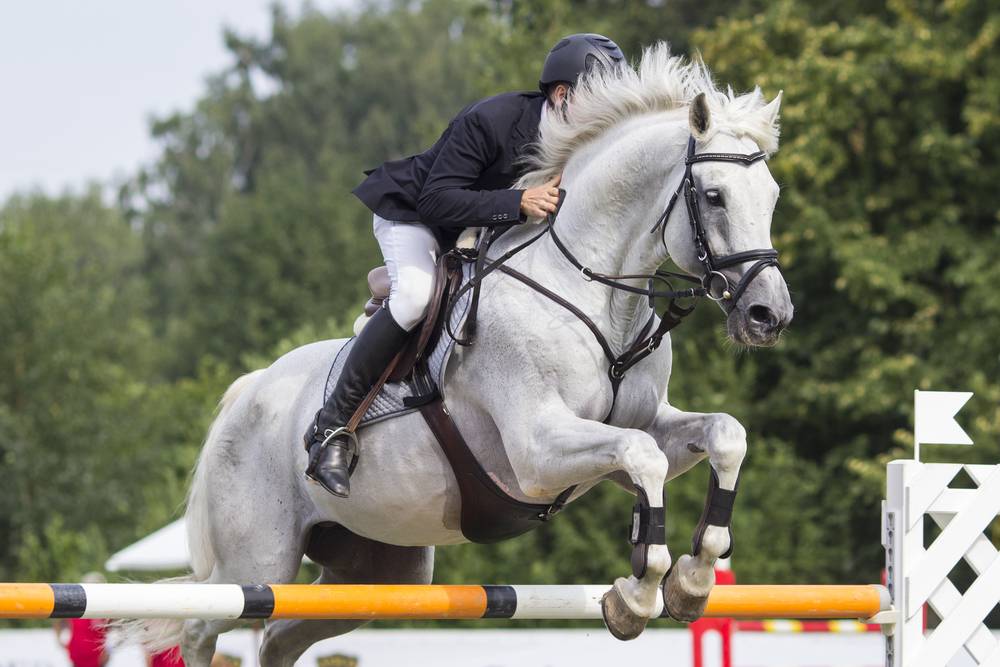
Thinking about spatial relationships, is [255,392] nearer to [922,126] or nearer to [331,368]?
[331,368]

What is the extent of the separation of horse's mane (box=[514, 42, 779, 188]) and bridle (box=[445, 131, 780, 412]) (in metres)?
0.17

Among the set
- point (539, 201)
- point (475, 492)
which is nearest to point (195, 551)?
point (475, 492)

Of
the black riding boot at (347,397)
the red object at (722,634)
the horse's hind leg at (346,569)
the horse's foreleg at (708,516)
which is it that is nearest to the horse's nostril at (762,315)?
the horse's foreleg at (708,516)

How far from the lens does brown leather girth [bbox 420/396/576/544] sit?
14.8 feet

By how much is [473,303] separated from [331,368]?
84cm

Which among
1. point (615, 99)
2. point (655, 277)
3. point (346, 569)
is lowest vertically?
point (346, 569)

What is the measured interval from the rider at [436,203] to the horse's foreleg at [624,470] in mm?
698

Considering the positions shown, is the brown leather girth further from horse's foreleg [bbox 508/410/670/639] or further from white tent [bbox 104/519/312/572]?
white tent [bbox 104/519/312/572]

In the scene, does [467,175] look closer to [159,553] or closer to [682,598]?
[682,598]

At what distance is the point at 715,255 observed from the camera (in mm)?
4020

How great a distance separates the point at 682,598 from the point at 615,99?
1670 millimetres

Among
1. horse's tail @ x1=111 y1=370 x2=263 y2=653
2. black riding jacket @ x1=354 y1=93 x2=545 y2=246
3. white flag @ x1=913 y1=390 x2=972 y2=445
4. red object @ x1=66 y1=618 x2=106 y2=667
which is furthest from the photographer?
red object @ x1=66 y1=618 x2=106 y2=667

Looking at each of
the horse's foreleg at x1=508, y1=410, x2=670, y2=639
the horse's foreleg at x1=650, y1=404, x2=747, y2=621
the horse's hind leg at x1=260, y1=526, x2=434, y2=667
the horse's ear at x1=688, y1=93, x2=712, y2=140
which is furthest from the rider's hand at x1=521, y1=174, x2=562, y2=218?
the horse's hind leg at x1=260, y1=526, x2=434, y2=667

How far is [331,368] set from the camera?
5.01 meters
